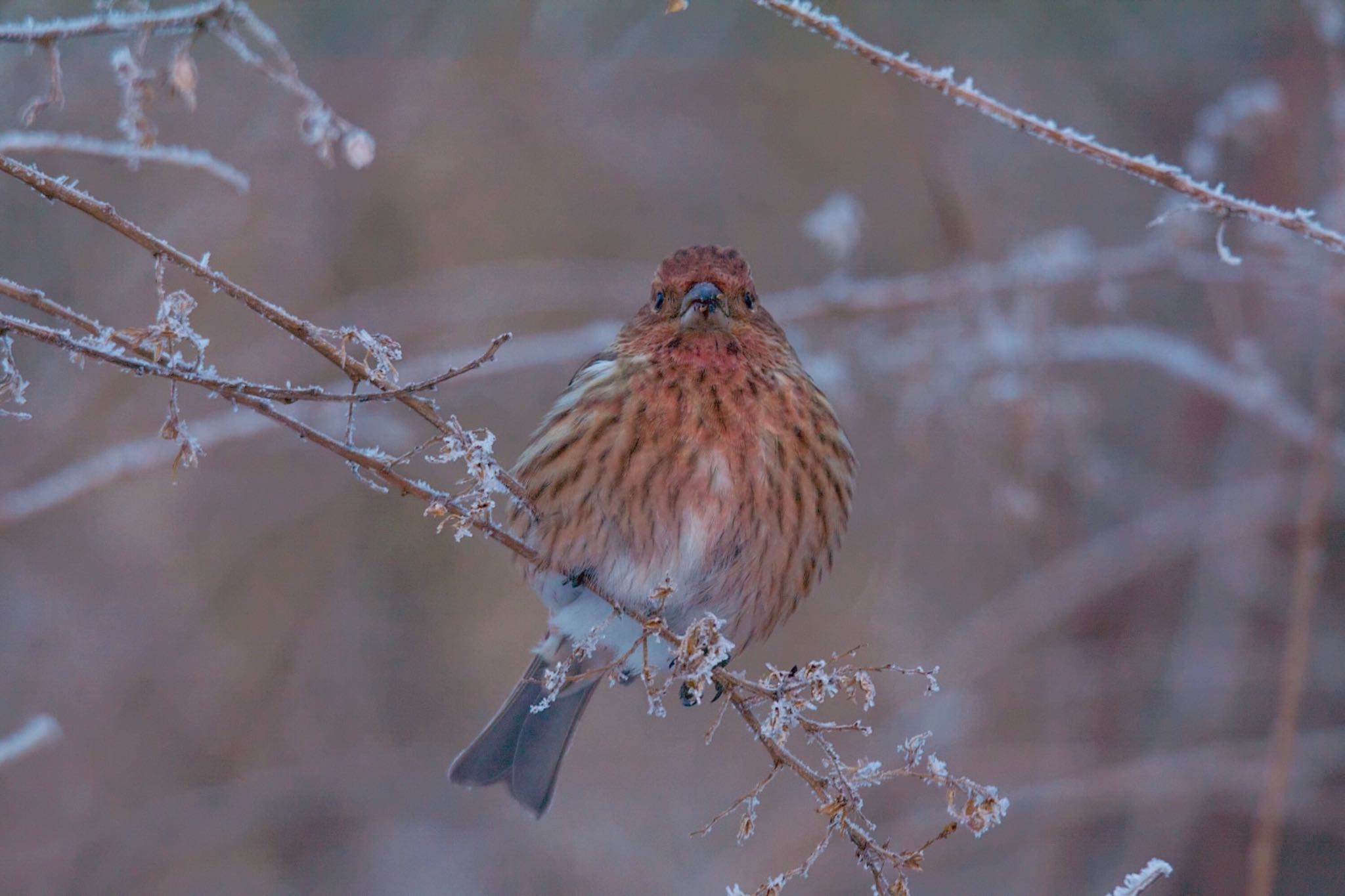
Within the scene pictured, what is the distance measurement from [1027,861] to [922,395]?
2.67 metres

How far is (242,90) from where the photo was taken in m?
6.30

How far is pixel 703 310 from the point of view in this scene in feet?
12.3

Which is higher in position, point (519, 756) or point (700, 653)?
point (519, 756)

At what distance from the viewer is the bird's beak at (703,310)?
12.2 ft

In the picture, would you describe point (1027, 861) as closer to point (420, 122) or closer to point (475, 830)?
point (475, 830)

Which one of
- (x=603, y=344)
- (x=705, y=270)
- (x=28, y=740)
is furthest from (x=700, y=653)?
(x=603, y=344)

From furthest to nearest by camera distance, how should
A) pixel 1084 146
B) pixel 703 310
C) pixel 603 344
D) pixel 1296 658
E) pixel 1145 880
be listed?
pixel 603 344 → pixel 703 310 → pixel 1296 658 → pixel 1084 146 → pixel 1145 880

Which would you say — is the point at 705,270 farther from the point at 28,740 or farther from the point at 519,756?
the point at 28,740

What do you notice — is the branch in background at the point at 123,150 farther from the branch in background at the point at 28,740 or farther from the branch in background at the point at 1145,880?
the branch in background at the point at 1145,880

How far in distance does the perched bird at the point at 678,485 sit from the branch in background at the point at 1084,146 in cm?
131

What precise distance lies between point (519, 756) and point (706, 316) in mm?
1412

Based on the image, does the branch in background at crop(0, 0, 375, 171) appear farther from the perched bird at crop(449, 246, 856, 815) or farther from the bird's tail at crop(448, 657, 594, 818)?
the bird's tail at crop(448, 657, 594, 818)

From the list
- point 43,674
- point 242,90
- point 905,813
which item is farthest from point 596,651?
point 242,90

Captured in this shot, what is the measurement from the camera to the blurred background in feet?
16.2
